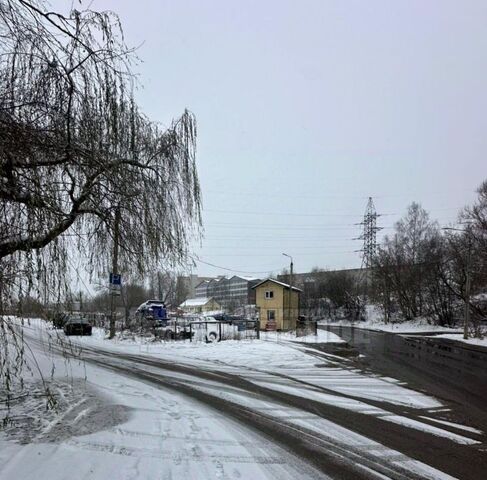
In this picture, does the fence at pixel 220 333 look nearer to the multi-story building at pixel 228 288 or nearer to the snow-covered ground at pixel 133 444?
the snow-covered ground at pixel 133 444

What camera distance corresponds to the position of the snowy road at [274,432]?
19.2 ft

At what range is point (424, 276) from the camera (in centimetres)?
6025

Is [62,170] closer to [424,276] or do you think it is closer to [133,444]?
[133,444]

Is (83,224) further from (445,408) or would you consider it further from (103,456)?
(445,408)

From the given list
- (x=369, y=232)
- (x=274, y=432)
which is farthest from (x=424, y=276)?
(x=274, y=432)

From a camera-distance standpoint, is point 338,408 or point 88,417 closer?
point 88,417

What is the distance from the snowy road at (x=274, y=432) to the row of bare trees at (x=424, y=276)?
36.2 meters

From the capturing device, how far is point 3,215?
515cm

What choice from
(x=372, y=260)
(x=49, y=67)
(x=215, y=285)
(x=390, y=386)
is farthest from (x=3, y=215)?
(x=215, y=285)

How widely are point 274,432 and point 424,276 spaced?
56.4m

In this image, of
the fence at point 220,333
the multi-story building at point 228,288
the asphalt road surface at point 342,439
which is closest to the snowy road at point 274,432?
the asphalt road surface at point 342,439

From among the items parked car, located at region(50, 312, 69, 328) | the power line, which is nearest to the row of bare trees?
the power line

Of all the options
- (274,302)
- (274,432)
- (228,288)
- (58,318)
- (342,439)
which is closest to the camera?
(58,318)

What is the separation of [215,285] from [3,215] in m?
120
